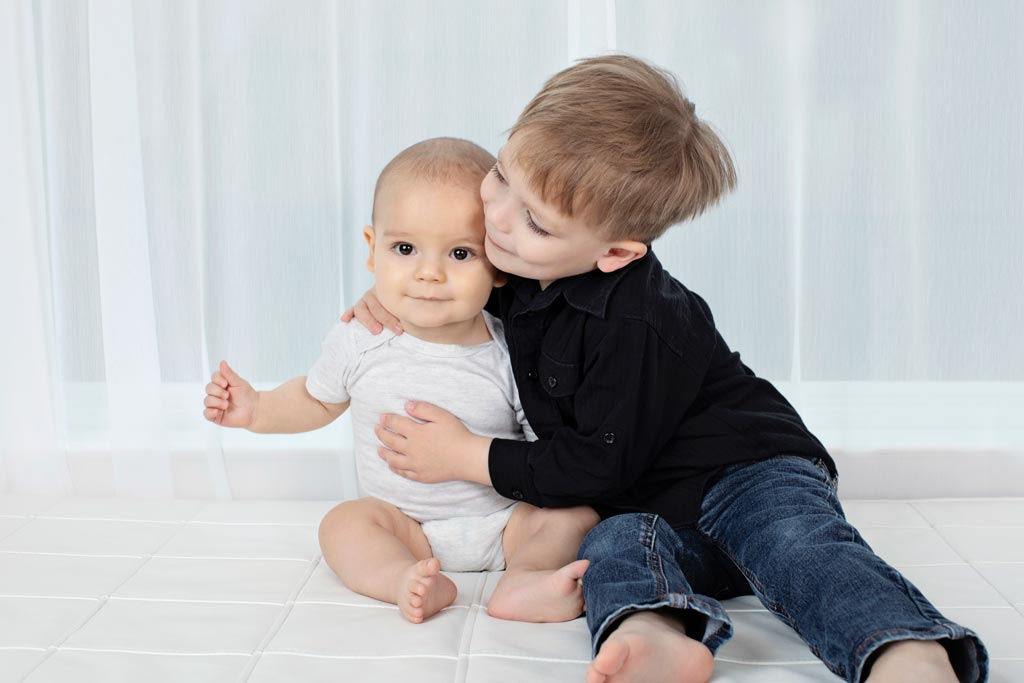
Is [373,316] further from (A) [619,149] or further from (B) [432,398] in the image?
(A) [619,149]

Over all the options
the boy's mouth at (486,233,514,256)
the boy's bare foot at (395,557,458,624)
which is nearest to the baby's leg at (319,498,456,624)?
the boy's bare foot at (395,557,458,624)

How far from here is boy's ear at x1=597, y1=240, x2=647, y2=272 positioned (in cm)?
112

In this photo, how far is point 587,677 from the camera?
35.1 inches

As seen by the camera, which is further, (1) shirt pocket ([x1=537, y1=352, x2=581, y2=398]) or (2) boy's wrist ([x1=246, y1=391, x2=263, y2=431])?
(2) boy's wrist ([x1=246, y1=391, x2=263, y2=431])

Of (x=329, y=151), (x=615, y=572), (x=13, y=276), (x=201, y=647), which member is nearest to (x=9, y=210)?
(x=13, y=276)

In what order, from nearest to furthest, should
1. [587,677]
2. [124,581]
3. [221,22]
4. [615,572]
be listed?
[587,677] < [615,572] < [124,581] < [221,22]

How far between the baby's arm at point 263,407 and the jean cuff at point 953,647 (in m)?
0.69

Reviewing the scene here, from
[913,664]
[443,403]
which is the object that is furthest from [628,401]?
[913,664]

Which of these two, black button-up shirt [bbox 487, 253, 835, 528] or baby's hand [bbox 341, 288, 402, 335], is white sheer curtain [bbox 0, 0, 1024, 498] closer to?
baby's hand [bbox 341, 288, 402, 335]

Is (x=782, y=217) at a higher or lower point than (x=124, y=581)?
higher

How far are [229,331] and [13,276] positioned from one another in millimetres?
325

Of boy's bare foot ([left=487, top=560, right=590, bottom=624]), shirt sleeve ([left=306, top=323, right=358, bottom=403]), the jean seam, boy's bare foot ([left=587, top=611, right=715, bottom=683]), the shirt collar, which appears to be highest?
the shirt collar

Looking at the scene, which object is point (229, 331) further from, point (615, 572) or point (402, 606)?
point (615, 572)

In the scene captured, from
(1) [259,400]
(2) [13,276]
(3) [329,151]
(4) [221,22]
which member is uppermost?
(4) [221,22]
